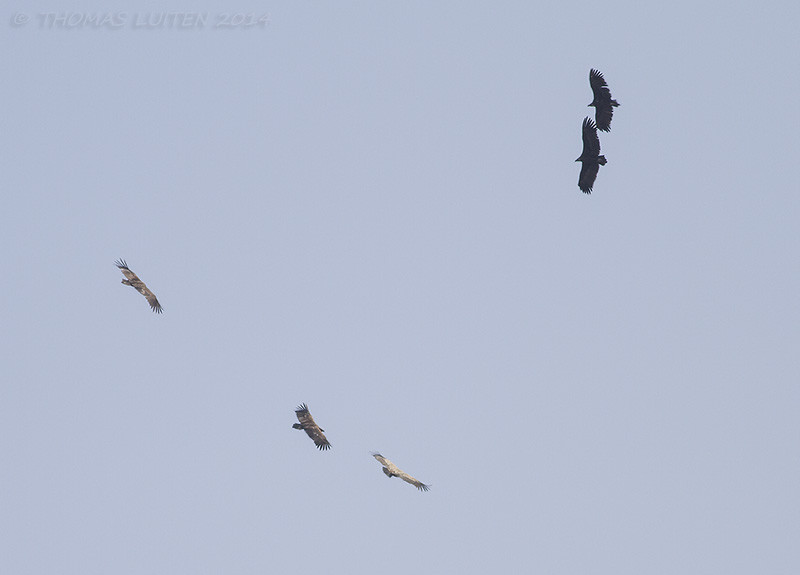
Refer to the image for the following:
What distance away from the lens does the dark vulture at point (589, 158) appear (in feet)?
201

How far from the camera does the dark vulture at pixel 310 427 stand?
60.7 meters

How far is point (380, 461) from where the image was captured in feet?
201

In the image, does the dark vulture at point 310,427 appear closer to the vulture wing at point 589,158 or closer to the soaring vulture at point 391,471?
the soaring vulture at point 391,471

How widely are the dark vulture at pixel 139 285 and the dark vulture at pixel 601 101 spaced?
20.5 meters

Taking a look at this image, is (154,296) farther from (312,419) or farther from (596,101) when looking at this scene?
(596,101)

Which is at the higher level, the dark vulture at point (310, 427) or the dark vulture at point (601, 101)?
the dark vulture at point (601, 101)

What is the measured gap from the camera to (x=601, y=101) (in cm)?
6000

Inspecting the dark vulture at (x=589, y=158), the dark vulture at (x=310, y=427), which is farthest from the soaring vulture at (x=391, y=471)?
the dark vulture at (x=589, y=158)

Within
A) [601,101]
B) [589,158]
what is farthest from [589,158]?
[601,101]

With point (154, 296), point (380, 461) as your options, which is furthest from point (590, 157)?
point (154, 296)

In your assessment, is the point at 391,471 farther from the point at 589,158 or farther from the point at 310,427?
the point at 589,158

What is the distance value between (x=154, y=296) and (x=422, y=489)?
53.6ft

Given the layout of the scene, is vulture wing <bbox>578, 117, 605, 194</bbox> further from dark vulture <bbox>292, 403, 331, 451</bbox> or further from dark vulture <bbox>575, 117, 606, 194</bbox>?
dark vulture <bbox>292, 403, 331, 451</bbox>

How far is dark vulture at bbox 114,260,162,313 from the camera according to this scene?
67.3 m
